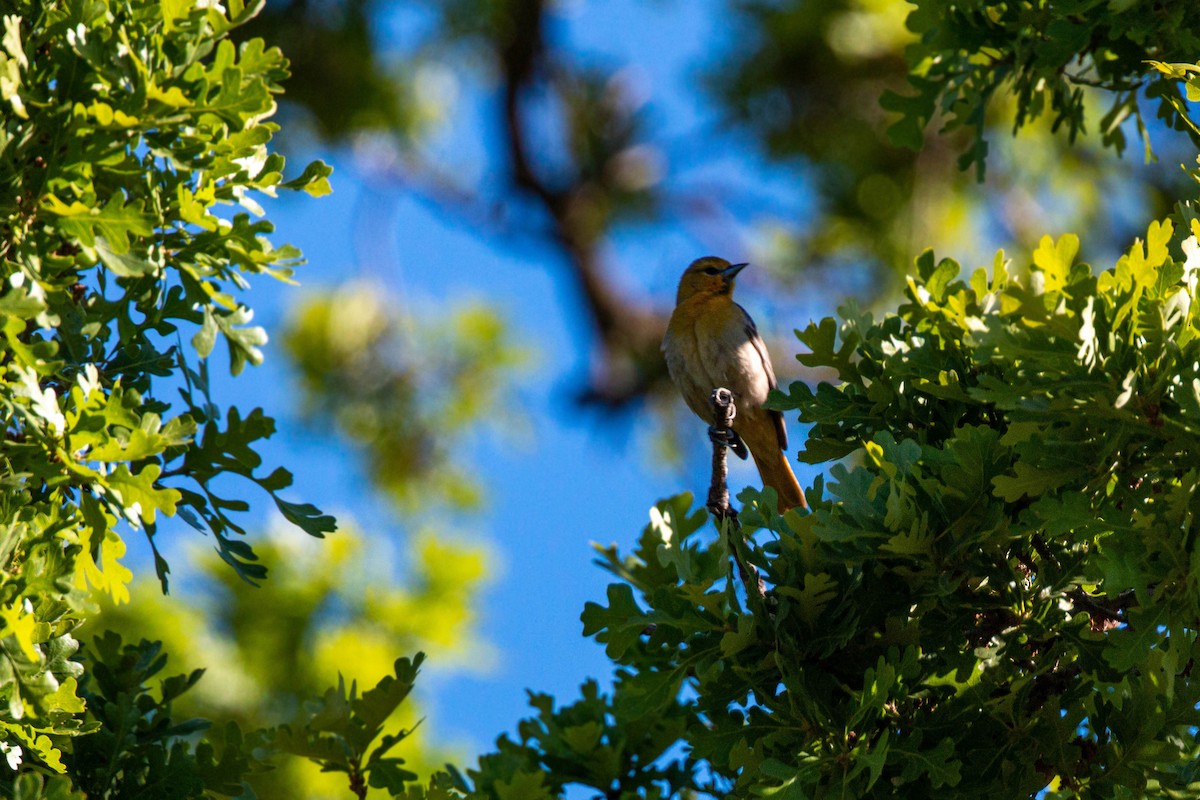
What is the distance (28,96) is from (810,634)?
76.8 inches

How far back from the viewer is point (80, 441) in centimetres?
243

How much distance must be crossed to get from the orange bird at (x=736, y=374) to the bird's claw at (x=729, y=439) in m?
0.01

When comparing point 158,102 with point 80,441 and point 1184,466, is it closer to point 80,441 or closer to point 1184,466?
point 80,441

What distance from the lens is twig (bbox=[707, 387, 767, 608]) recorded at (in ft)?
8.84

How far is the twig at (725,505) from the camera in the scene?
2.69 meters

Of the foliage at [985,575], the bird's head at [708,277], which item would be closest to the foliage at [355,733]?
the foliage at [985,575]

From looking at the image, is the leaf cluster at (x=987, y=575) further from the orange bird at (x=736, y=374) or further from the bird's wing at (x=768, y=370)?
the bird's wing at (x=768, y=370)

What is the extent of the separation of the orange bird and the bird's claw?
0.01 meters

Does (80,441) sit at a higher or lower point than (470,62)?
lower

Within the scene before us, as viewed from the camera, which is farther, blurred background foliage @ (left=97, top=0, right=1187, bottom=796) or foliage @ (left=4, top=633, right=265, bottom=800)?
blurred background foliage @ (left=97, top=0, right=1187, bottom=796)

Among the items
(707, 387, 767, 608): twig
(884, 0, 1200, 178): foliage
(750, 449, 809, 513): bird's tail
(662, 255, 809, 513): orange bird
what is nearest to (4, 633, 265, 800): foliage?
(707, 387, 767, 608): twig

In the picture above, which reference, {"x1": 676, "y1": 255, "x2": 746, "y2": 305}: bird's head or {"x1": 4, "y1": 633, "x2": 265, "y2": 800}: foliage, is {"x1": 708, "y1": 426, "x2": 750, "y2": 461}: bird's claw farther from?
{"x1": 4, "y1": 633, "x2": 265, "y2": 800}: foliage

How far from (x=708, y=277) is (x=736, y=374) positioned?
1075 millimetres

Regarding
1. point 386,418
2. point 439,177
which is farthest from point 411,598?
point 439,177
